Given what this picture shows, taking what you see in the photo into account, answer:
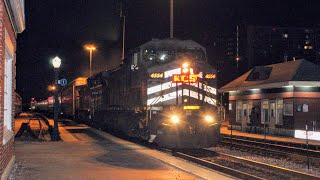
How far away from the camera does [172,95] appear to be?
1805 cm

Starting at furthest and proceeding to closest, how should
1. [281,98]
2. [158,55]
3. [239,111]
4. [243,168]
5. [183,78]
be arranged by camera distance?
1. [239,111]
2. [281,98]
3. [158,55]
4. [183,78]
5. [243,168]

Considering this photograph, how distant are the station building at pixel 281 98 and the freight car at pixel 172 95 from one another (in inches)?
270

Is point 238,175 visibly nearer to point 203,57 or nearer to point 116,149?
point 116,149

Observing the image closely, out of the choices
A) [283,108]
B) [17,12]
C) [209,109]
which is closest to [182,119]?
[209,109]

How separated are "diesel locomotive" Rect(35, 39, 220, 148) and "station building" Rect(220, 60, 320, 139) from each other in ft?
22.5

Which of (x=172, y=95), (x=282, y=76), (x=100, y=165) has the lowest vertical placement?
(x=100, y=165)

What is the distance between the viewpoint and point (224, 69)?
84000mm

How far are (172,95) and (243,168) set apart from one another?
5372 mm

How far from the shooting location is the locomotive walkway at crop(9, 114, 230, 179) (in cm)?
1097

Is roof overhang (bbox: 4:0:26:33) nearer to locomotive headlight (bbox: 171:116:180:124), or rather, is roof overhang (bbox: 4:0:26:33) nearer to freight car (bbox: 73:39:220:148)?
freight car (bbox: 73:39:220:148)

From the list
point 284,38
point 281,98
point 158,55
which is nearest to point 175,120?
point 158,55

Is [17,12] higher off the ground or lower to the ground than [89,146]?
higher

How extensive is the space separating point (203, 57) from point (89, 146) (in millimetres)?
6011

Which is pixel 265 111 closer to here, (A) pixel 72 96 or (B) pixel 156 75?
(B) pixel 156 75
